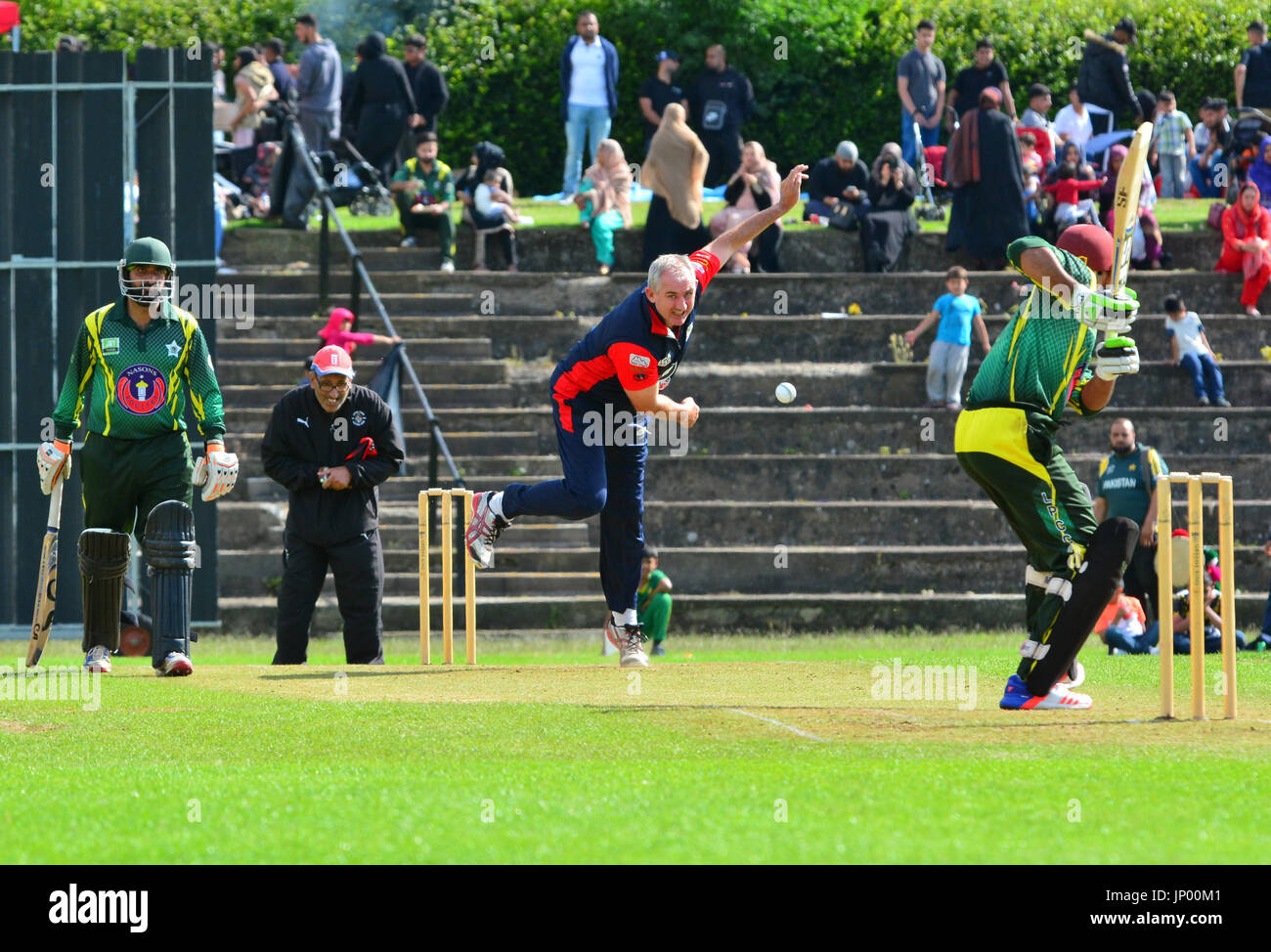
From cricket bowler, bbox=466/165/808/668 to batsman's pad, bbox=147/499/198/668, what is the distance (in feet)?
5.01

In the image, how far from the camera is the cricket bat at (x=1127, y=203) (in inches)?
361

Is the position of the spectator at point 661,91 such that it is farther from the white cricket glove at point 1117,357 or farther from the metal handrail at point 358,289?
the white cricket glove at point 1117,357

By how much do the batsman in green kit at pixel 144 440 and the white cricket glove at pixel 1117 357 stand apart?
15.0 ft

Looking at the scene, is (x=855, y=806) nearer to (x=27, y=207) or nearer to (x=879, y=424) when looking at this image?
(x=27, y=207)

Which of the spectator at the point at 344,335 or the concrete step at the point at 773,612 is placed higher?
the spectator at the point at 344,335

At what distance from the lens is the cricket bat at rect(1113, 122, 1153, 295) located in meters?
9.18

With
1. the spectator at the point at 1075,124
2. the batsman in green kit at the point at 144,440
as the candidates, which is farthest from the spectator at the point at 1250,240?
the batsman in green kit at the point at 144,440

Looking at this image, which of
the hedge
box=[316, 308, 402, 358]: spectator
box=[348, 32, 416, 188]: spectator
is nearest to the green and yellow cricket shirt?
box=[316, 308, 402, 358]: spectator

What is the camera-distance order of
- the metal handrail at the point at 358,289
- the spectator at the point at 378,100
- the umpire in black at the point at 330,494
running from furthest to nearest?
1. the spectator at the point at 378,100
2. the metal handrail at the point at 358,289
3. the umpire in black at the point at 330,494

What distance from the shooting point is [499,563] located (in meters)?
18.5

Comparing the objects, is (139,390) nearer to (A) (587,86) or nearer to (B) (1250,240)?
(B) (1250,240)

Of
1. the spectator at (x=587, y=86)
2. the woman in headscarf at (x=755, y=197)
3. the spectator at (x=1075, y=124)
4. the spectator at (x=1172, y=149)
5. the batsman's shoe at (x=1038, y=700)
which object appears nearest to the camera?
the batsman's shoe at (x=1038, y=700)

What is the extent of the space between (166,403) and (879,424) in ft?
33.8

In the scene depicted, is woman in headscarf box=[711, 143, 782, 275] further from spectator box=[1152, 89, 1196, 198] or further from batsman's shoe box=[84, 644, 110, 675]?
batsman's shoe box=[84, 644, 110, 675]
